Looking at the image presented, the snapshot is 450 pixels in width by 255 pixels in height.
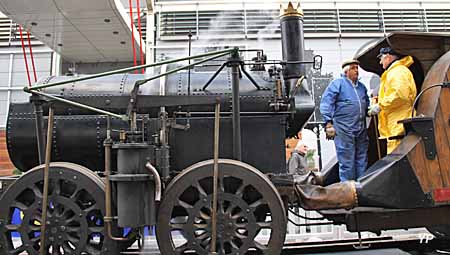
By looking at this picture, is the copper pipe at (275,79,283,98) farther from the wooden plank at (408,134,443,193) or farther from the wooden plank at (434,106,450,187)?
the wooden plank at (434,106,450,187)

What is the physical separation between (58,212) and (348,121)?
9.53ft

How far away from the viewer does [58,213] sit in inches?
116

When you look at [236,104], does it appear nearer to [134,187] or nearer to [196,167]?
[196,167]

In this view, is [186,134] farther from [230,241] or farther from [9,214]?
[9,214]

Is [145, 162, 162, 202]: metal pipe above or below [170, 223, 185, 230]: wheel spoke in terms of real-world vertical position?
above

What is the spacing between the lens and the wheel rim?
2.90 meters

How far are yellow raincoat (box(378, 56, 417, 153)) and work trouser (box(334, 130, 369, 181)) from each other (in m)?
0.38

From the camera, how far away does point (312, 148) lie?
10.4m

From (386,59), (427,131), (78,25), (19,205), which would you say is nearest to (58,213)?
(19,205)

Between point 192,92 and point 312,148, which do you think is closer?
point 192,92

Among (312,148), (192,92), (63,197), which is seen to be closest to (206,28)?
(312,148)

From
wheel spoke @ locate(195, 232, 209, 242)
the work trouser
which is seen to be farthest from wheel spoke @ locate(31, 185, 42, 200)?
→ the work trouser

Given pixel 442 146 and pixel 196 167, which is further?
pixel 442 146

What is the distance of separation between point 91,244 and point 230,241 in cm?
113
